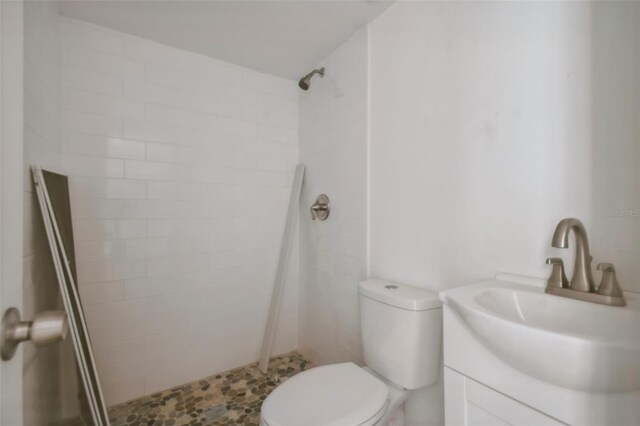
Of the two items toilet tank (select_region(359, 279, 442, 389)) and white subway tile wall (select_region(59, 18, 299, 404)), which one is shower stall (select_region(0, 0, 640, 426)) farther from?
toilet tank (select_region(359, 279, 442, 389))

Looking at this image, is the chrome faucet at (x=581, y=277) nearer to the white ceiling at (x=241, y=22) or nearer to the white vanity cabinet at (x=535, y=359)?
the white vanity cabinet at (x=535, y=359)

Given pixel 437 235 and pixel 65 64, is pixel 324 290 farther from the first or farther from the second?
pixel 65 64

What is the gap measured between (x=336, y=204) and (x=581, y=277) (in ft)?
3.95

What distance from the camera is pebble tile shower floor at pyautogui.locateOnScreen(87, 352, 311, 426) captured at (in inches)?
59.0

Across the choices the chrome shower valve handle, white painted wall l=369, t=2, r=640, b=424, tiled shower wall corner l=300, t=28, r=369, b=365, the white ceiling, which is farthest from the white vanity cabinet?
the white ceiling

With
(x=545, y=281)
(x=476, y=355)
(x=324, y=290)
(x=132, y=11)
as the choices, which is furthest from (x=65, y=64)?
(x=545, y=281)

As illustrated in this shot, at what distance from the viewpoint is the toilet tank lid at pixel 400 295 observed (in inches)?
41.8

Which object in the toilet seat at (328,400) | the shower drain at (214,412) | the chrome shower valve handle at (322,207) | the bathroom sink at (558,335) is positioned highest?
the chrome shower valve handle at (322,207)

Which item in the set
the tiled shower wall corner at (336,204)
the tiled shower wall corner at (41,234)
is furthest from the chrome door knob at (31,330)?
the tiled shower wall corner at (336,204)

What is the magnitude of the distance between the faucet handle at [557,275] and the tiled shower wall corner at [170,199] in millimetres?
1646

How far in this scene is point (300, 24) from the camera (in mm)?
1555

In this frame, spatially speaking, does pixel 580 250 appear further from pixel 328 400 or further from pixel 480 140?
pixel 328 400

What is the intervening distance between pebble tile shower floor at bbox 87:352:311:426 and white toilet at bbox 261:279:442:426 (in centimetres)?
69

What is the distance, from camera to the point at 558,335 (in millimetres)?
539
